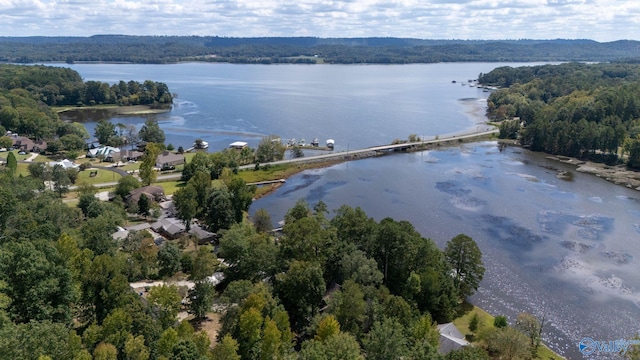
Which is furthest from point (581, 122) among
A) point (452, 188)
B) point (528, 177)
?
point (452, 188)

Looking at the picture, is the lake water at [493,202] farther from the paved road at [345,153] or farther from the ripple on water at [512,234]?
the paved road at [345,153]

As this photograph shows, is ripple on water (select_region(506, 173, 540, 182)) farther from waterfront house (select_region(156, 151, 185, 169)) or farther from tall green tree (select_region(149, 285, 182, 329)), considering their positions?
tall green tree (select_region(149, 285, 182, 329))

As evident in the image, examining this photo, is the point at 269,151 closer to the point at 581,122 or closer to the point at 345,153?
the point at 345,153

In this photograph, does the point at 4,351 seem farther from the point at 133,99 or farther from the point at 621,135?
the point at 133,99

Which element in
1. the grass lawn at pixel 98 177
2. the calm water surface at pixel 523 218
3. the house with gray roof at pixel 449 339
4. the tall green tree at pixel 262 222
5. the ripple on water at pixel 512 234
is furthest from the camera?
the grass lawn at pixel 98 177

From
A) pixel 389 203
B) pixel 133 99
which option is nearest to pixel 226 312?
pixel 389 203

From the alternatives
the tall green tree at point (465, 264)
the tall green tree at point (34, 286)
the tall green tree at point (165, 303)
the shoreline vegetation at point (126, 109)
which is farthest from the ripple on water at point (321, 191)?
the shoreline vegetation at point (126, 109)
